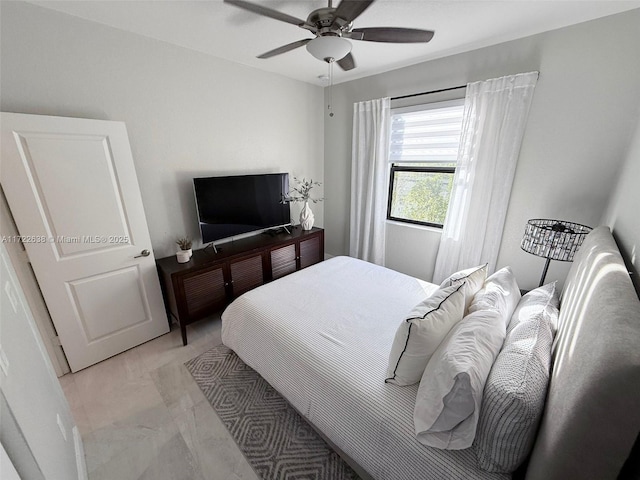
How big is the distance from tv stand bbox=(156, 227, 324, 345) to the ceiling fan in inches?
69.8

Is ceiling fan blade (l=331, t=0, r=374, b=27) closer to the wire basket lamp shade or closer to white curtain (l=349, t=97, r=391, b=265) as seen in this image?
white curtain (l=349, t=97, r=391, b=265)

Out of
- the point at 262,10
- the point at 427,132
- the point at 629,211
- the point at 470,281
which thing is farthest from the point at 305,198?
the point at 629,211

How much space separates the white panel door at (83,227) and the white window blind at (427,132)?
2.57m

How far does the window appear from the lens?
2576 millimetres

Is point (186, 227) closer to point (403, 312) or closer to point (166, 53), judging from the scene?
point (166, 53)

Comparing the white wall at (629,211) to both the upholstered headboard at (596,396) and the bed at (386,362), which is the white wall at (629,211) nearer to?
the bed at (386,362)

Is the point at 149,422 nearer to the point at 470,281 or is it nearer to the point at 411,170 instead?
the point at 470,281

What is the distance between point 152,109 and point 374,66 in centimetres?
219

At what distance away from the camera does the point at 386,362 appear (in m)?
1.32

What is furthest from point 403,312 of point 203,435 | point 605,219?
point 605,219

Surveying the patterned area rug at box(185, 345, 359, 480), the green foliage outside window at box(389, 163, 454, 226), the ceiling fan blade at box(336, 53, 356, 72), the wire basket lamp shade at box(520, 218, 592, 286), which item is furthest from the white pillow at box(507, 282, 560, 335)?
the ceiling fan blade at box(336, 53, 356, 72)

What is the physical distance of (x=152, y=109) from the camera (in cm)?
213

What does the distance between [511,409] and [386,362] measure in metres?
0.58

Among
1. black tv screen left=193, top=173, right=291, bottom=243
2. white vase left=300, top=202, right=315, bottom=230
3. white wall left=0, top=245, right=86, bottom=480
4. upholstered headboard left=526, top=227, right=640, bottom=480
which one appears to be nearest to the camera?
upholstered headboard left=526, top=227, right=640, bottom=480
